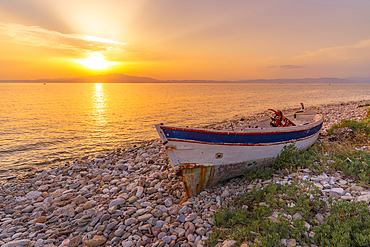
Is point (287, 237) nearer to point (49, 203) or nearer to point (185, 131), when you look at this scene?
point (185, 131)

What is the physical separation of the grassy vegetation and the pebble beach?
0.27 metres

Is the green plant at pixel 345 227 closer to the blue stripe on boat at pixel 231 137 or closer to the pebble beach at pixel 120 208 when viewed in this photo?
the pebble beach at pixel 120 208

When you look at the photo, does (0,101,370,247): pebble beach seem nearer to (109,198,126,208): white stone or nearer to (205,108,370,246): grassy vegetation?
(109,198,126,208): white stone

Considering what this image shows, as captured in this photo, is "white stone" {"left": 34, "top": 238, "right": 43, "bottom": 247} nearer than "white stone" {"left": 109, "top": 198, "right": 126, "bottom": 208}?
Yes

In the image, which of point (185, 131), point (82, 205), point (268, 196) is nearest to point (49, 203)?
point (82, 205)

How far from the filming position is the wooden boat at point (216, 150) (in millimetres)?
6293

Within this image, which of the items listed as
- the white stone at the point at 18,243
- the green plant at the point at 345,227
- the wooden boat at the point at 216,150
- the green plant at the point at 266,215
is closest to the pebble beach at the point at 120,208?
the white stone at the point at 18,243

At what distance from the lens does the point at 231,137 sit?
679cm

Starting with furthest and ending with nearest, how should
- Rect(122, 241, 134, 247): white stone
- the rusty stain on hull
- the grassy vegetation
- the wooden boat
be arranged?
1. the rusty stain on hull
2. the wooden boat
3. Rect(122, 241, 134, 247): white stone
4. the grassy vegetation

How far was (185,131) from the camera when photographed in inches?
243

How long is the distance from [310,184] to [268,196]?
1.29m

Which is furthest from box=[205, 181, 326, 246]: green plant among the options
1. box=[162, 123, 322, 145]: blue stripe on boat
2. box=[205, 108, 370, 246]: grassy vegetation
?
box=[162, 123, 322, 145]: blue stripe on boat

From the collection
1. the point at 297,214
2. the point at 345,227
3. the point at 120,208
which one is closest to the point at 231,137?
the point at 297,214

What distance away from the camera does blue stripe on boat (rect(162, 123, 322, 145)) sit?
6176mm
